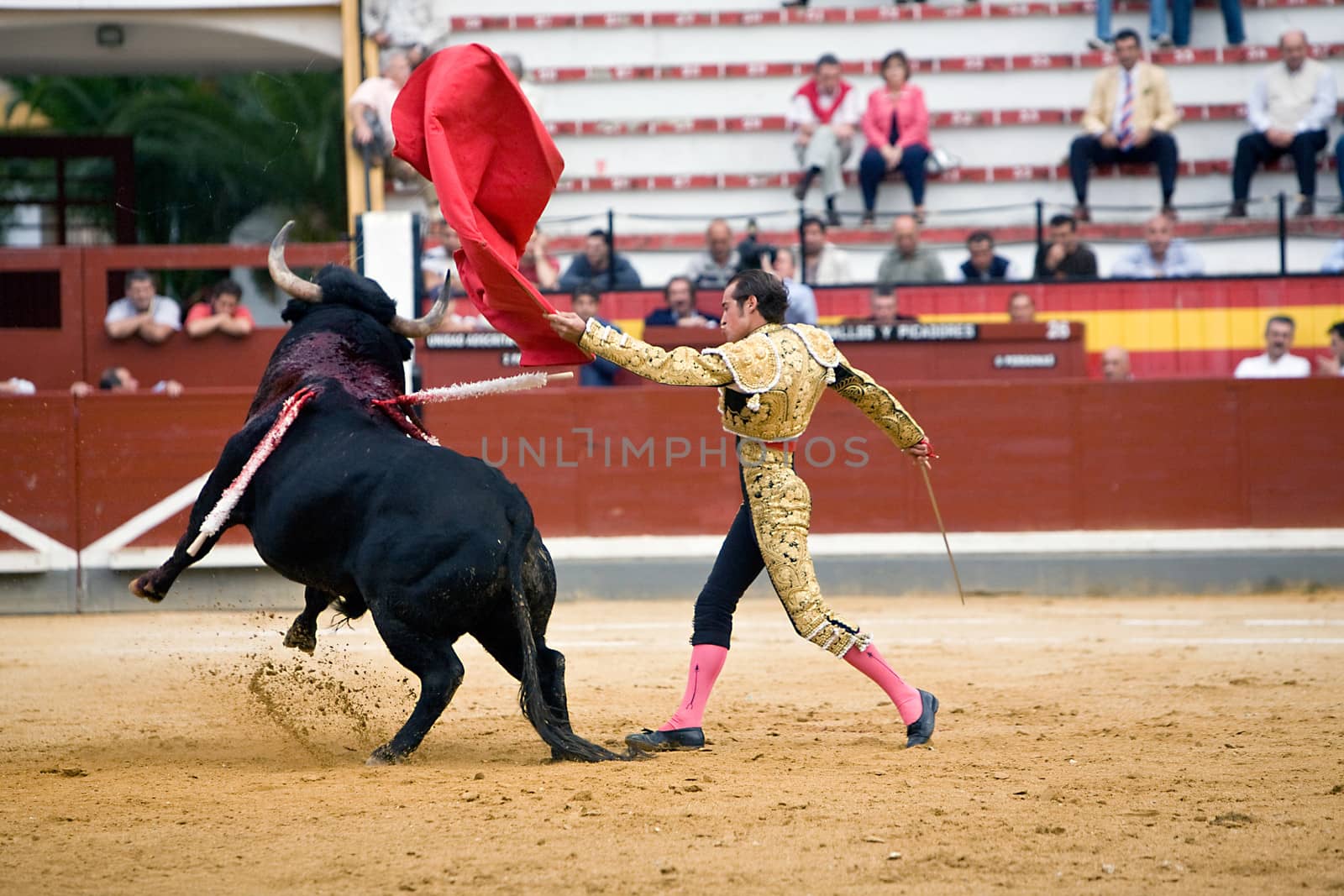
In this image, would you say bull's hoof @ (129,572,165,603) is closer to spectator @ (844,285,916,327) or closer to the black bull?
the black bull

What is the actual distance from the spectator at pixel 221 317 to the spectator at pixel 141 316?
0.46ft

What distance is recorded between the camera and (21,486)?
9.27m

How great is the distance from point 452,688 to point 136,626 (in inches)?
180

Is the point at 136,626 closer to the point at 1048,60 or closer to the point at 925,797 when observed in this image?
the point at 925,797

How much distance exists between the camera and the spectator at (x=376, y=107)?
10820mm

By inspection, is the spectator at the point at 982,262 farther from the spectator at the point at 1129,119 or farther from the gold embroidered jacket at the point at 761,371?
the gold embroidered jacket at the point at 761,371

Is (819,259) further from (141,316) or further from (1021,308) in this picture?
(141,316)

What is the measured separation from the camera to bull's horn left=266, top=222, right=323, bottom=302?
5113mm

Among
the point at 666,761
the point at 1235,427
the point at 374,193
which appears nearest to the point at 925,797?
the point at 666,761

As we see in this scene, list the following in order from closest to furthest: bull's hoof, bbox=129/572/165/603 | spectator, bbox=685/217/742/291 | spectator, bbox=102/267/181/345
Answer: bull's hoof, bbox=129/572/165/603 < spectator, bbox=102/267/181/345 < spectator, bbox=685/217/742/291

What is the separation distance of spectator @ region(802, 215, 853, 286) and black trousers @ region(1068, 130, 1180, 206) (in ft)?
7.11

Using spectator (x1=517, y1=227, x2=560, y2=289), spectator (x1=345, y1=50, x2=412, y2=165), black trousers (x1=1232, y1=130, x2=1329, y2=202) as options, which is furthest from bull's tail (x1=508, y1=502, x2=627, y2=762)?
black trousers (x1=1232, y1=130, x2=1329, y2=202)

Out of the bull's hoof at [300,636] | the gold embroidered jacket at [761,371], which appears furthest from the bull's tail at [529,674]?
the bull's hoof at [300,636]

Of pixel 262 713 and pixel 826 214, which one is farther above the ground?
pixel 826 214
